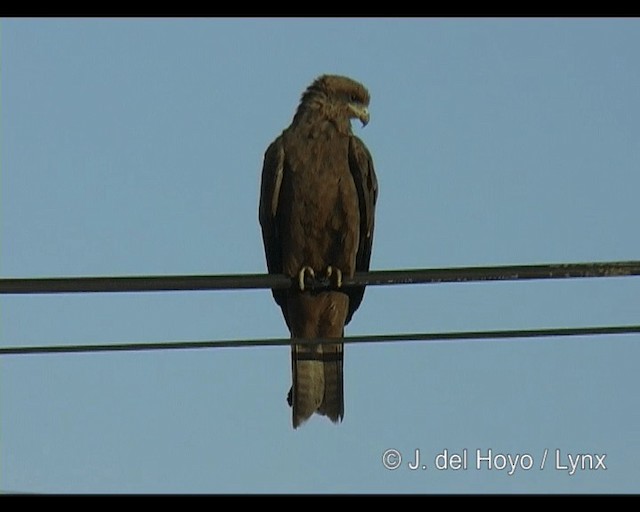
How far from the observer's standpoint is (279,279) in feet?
14.1

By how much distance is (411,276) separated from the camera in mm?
4223

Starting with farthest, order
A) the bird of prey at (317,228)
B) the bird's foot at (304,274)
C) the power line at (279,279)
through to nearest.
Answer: the bird of prey at (317,228) < the bird's foot at (304,274) < the power line at (279,279)

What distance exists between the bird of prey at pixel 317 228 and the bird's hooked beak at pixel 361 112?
0.12 metres

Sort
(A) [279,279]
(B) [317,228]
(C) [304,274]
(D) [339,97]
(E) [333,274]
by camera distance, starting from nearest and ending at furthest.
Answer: (A) [279,279] < (E) [333,274] < (C) [304,274] < (B) [317,228] < (D) [339,97]

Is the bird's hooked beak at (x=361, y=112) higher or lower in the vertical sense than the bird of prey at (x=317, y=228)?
higher

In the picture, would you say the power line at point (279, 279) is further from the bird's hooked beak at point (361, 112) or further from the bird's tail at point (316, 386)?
the bird's hooked beak at point (361, 112)

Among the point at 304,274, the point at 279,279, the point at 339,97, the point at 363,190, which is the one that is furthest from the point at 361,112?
the point at 279,279

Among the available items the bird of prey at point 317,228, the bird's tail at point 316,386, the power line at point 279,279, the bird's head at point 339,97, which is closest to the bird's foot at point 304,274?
the bird of prey at point 317,228

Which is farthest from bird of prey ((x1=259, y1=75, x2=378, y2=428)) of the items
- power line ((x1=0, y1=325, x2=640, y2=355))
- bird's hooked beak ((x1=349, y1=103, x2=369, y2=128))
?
power line ((x1=0, y1=325, x2=640, y2=355))

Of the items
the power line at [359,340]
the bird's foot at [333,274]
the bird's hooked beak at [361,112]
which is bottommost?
the power line at [359,340]

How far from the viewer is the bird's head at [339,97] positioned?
7062 millimetres

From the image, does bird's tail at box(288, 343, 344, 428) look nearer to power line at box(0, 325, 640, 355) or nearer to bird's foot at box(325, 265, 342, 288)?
bird's foot at box(325, 265, 342, 288)

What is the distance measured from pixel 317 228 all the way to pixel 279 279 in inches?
91.3

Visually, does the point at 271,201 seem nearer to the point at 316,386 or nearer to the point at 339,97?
the point at 339,97
